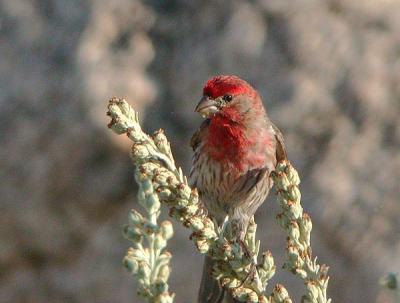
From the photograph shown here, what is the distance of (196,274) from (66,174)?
1306 millimetres

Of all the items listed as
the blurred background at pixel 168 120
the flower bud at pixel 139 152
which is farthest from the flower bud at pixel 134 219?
the blurred background at pixel 168 120

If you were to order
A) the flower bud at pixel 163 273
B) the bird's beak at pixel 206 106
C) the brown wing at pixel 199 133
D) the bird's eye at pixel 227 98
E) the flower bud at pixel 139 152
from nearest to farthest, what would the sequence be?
the flower bud at pixel 163 273
the flower bud at pixel 139 152
the bird's beak at pixel 206 106
the bird's eye at pixel 227 98
the brown wing at pixel 199 133

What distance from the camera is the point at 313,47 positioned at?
743 cm

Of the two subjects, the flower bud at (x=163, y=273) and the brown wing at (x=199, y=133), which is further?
the brown wing at (x=199, y=133)

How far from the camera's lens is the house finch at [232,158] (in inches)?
223

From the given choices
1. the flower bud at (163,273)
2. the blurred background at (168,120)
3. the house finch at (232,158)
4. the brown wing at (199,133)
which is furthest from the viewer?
the blurred background at (168,120)

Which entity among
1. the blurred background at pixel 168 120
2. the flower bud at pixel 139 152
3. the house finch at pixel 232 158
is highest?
the blurred background at pixel 168 120

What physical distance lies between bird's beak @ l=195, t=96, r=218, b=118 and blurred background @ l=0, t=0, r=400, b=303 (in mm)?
1790

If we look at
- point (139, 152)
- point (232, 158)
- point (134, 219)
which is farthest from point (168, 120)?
point (134, 219)

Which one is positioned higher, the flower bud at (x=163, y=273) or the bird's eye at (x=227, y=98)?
the bird's eye at (x=227, y=98)

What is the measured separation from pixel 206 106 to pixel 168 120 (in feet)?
6.35

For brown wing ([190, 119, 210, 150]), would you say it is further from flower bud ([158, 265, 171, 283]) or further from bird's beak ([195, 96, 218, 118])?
flower bud ([158, 265, 171, 283])

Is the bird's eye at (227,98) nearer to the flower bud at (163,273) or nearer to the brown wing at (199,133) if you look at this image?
the brown wing at (199,133)

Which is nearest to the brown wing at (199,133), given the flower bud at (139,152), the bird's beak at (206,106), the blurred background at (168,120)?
the bird's beak at (206,106)
